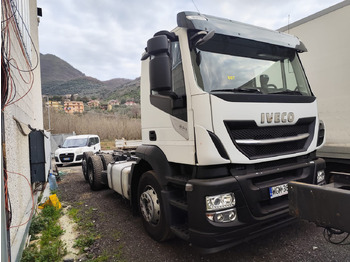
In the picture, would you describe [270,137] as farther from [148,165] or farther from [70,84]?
[70,84]

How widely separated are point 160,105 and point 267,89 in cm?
141

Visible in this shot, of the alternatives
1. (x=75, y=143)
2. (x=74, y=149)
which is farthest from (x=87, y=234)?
(x=75, y=143)

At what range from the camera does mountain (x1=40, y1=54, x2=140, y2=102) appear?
268ft

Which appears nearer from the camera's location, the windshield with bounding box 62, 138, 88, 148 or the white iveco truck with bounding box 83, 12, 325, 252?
the white iveco truck with bounding box 83, 12, 325, 252

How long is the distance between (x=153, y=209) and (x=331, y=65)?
12.6 feet

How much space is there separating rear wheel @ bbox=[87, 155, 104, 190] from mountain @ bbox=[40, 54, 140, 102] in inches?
2600

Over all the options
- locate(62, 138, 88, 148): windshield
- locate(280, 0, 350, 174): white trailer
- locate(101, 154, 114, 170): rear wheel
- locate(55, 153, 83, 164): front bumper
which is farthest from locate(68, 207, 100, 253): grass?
locate(62, 138, 88, 148): windshield

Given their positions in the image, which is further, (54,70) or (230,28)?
(54,70)

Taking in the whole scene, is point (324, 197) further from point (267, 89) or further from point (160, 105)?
point (160, 105)

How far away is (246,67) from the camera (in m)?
2.98

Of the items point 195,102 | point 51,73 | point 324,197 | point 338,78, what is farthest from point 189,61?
point 51,73

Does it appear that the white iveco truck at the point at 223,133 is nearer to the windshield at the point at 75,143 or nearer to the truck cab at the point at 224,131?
the truck cab at the point at 224,131

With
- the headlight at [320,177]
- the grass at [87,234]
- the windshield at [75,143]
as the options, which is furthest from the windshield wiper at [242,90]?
the windshield at [75,143]

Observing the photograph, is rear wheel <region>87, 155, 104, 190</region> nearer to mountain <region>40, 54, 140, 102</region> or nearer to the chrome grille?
the chrome grille
